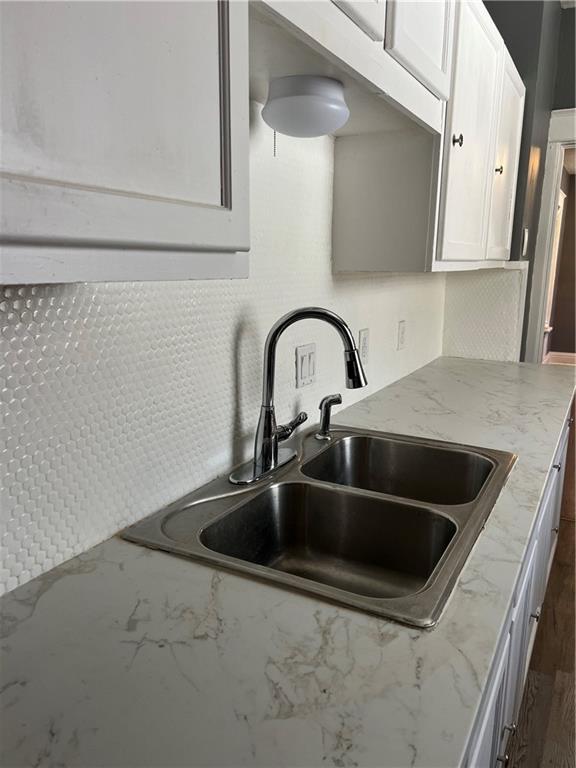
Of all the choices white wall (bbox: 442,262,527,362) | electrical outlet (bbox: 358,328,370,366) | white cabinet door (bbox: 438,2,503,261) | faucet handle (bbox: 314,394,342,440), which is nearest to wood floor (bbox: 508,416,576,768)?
faucet handle (bbox: 314,394,342,440)

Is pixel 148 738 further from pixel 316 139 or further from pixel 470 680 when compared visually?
pixel 316 139

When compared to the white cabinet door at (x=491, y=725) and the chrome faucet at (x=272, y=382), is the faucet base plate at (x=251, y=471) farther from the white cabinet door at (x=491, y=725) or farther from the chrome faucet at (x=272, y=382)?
the white cabinet door at (x=491, y=725)

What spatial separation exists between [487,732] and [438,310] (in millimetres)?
2100

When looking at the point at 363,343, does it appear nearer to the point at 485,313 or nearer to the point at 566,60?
the point at 485,313

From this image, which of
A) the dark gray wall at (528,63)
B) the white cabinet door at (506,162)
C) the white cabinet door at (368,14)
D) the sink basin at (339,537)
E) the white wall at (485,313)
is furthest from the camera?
the white wall at (485,313)

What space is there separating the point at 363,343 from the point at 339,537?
83 centimetres

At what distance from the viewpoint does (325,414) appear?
59.6 inches

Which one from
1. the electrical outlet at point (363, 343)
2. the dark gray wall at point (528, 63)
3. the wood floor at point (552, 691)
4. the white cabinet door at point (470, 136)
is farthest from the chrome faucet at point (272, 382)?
the dark gray wall at point (528, 63)

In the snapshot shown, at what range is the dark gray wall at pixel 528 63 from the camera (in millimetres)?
2338

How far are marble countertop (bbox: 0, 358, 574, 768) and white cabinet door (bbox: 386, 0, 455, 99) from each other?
0.92 metres

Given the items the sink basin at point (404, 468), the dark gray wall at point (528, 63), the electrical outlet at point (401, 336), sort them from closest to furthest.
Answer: the sink basin at point (404, 468), the electrical outlet at point (401, 336), the dark gray wall at point (528, 63)

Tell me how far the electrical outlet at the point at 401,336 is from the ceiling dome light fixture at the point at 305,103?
119 centimetres

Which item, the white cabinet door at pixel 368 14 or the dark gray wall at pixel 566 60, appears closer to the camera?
the white cabinet door at pixel 368 14

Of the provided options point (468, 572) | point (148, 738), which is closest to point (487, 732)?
point (468, 572)
